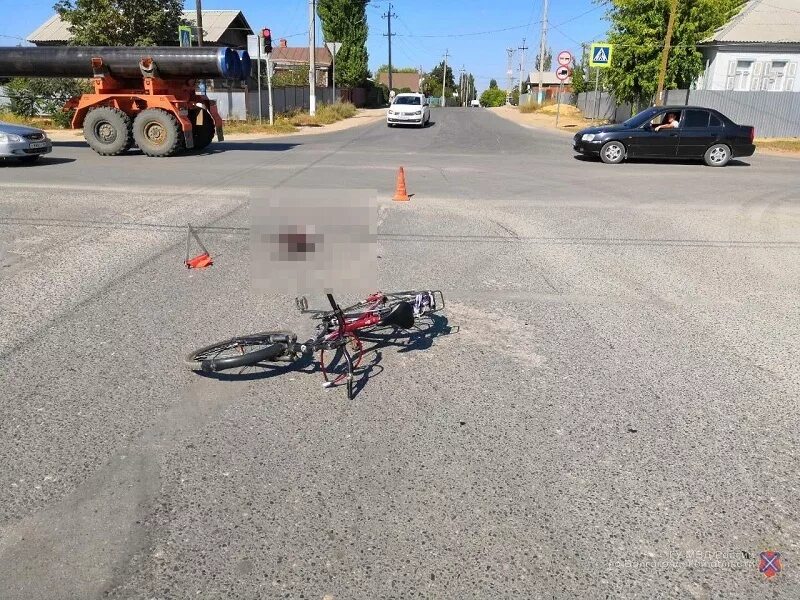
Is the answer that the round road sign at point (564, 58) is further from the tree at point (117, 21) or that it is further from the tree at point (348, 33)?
the tree at point (348, 33)

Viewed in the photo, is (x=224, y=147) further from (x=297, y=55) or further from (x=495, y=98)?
(x=495, y=98)

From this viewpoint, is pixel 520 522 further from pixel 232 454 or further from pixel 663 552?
pixel 232 454

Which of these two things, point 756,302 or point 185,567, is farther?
point 756,302

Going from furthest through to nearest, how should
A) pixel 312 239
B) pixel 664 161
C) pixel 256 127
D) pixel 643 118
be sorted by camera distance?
1. pixel 256 127
2. pixel 664 161
3. pixel 643 118
4. pixel 312 239

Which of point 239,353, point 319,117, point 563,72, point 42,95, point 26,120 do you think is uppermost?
point 563,72

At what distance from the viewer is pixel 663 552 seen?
9.02 feet

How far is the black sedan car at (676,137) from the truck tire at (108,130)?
12618mm

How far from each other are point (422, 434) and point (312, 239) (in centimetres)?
130

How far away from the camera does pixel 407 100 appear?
111 ft

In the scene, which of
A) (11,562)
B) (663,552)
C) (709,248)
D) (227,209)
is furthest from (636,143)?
(11,562)

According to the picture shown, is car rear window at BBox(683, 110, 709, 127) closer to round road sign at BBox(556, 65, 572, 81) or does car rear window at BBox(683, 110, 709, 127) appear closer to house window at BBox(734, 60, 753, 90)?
house window at BBox(734, 60, 753, 90)

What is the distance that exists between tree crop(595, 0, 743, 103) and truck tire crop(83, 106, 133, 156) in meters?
22.0

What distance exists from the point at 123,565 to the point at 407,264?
490 centimetres

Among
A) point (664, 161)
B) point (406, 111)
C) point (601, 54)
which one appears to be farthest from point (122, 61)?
point (601, 54)
